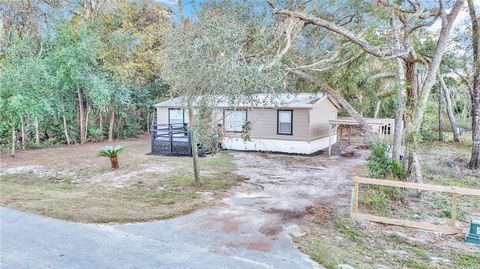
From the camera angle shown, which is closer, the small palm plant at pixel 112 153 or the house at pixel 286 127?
the small palm plant at pixel 112 153

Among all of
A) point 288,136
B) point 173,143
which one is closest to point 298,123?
point 288,136

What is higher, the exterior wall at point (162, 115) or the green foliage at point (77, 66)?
the green foliage at point (77, 66)

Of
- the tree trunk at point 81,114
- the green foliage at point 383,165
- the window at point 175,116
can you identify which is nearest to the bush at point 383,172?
the green foliage at point 383,165

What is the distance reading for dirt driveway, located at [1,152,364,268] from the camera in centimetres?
477

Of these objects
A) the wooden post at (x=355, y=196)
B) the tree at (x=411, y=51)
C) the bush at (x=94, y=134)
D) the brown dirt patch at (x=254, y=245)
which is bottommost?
the brown dirt patch at (x=254, y=245)

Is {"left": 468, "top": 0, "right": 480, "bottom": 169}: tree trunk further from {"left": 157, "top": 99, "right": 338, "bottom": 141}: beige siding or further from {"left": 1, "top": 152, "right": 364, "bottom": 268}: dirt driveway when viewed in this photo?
{"left": 1, "top": 152, "right": 364, "bottom": 268}: dirt driveway

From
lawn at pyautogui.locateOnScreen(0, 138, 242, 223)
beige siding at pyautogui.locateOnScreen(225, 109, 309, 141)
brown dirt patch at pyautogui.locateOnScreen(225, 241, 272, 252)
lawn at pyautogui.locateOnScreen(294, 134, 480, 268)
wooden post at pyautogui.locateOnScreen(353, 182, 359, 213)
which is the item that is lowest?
lawn at pyautogui.locateOnScreen(294, 134, 480, 268)

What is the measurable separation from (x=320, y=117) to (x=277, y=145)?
105 inches

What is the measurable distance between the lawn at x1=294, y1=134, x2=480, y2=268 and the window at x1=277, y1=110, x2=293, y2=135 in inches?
293

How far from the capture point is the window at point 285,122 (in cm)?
1593

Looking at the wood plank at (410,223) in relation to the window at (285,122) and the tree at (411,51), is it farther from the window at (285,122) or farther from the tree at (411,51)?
the window at (285,122)

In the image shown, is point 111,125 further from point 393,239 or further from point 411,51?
point 393,239

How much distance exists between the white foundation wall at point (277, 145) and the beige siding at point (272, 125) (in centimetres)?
19

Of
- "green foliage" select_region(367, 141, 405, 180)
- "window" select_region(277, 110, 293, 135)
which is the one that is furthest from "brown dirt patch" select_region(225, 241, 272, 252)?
"window" select_region(277, 110, 293, 135)
